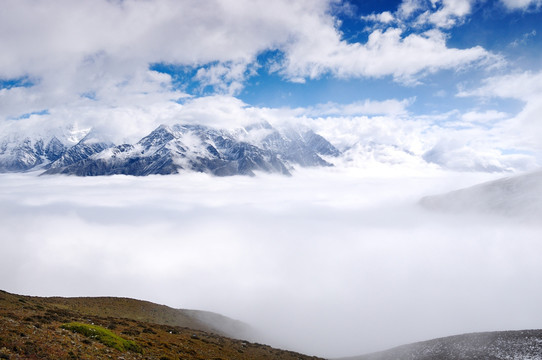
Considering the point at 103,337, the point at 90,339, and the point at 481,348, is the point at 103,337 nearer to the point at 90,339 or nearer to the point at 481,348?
the point at 90,339

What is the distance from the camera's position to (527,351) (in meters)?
55.8

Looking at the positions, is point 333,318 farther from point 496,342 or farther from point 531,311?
point 496,342

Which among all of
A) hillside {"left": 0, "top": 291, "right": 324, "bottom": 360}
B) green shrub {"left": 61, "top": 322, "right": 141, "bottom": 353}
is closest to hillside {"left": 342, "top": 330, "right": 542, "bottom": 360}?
hillside {"left": 0, "top": 291, "right": 324, "bottom": 360}

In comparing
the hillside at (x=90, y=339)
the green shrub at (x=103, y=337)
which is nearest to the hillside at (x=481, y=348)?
the hillside at (x=90, y=339)

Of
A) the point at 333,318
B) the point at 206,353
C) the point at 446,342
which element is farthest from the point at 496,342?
the point at 333,318

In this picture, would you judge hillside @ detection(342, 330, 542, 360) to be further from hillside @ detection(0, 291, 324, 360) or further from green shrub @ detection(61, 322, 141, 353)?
green shrub @ detection(61, 322, 141, 353)

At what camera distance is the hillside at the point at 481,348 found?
186 ft

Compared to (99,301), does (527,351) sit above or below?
below

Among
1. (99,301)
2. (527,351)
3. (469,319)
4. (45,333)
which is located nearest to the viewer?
(45,333)

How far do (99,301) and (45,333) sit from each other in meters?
55.9

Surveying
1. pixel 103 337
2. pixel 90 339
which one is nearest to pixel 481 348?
pixel 103 337

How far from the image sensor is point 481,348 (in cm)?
6225

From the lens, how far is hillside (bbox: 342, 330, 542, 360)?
56781 mm

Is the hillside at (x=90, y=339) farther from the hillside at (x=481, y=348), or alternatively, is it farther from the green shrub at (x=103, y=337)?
the hillside at (x=481, y=348)
